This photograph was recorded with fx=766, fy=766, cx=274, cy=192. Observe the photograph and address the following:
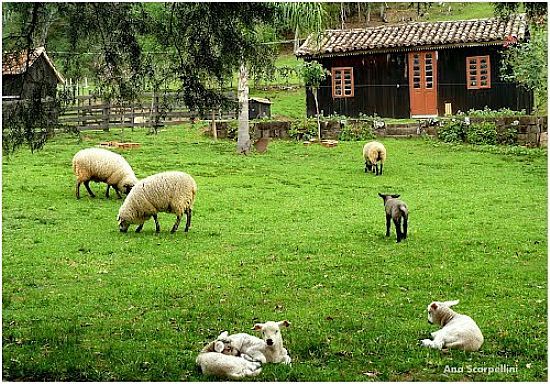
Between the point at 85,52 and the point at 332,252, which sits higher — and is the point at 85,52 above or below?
above

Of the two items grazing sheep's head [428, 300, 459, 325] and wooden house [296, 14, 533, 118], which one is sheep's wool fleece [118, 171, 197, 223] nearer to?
grazing sheep's head [428, 300, 459, 325]

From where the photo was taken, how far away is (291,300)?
8992mm

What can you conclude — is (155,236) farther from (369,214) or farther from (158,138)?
(158,138)

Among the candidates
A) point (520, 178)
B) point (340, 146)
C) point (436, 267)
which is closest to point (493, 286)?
point (436, 267)

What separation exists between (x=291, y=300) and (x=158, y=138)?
18.2m

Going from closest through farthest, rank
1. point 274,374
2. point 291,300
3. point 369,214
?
point 274,374
point 291,300
point 369,214

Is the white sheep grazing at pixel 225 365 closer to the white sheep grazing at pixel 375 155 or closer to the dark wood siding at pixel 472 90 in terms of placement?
the white sheep grazing at pixel 375 155

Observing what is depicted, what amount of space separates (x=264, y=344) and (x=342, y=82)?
25.1 metres

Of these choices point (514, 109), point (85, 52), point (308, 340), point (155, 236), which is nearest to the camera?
point (308, 340)

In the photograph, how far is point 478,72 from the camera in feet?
96.0

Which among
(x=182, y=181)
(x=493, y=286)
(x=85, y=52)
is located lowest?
(x=493, y=286)

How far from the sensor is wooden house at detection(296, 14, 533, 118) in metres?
28.9

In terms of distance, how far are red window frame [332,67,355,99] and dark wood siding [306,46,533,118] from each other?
0.53 feet

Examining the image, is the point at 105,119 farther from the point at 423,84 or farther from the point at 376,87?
the point at 423,84
